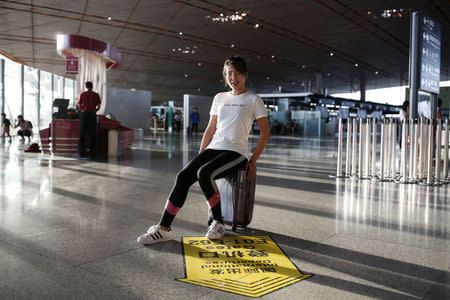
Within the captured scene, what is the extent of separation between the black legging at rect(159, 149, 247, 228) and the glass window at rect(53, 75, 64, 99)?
96.5ft

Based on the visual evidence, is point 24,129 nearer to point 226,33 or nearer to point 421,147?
point 226,33

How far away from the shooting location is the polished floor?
6.88 ft

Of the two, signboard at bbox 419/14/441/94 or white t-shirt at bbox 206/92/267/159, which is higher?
signboard at bbox 419/14/441/94

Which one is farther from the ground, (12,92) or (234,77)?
(12,92)

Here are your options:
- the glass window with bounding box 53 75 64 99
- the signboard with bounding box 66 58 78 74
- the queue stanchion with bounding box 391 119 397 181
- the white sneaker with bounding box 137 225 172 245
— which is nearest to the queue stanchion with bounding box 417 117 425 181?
the queue stanchion with bounding box 391 119 397 181

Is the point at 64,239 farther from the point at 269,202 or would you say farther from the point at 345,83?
the point at 345,83

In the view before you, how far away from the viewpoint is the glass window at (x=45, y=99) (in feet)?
87.7

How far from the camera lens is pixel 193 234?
10.4 feet

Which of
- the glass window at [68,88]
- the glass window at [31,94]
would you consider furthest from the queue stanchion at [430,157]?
the glass window at [68,88]

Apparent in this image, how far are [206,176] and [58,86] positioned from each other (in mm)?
30873

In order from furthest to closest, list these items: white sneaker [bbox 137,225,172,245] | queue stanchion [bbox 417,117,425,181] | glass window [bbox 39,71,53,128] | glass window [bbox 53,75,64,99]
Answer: glass window [bbox 53,75,64,99], glass window [bbox 39,71,53,128], queue stanchion [bbox 417,117,425,181], white sneaker [bbox 137,225,172,245]

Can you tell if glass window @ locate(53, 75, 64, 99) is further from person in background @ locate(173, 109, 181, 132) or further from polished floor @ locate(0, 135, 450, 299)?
polished floor @ locate(0, 135, 450, 299)

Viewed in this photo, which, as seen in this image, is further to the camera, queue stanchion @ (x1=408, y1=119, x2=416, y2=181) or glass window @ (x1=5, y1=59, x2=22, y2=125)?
glass window @ (x1=5, y1=59, x2=22, y2=125)

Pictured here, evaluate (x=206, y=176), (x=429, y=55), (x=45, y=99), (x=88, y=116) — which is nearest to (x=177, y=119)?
(x=45, y=99)
